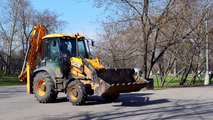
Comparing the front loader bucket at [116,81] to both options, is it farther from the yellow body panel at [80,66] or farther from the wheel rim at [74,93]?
the wheel rim at [74,93]

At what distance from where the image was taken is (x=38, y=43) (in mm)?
18984

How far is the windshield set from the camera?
17823mm

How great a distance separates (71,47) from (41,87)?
2.36m

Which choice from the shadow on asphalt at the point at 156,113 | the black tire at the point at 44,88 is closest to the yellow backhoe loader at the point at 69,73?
the black tire at the point at 44,88

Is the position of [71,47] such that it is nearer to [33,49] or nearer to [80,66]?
[80,66]

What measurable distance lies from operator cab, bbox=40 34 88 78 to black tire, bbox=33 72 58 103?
1.63 feet

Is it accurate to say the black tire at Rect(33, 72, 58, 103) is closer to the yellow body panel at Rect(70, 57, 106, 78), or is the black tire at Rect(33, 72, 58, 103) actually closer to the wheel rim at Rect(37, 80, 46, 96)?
the wheel rim at Rect(37, 80, 46, 96)

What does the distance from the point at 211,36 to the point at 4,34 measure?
184 feet

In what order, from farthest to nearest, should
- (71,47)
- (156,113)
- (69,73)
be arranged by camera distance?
(71,47)
(69,73)
(156,113)

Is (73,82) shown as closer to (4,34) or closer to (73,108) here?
(73,108)

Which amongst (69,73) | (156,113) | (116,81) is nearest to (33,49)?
(69,73)

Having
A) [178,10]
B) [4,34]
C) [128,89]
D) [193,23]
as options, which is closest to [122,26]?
[178,10]

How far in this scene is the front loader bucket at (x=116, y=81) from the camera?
51.4 feet

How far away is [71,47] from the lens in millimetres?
18219
